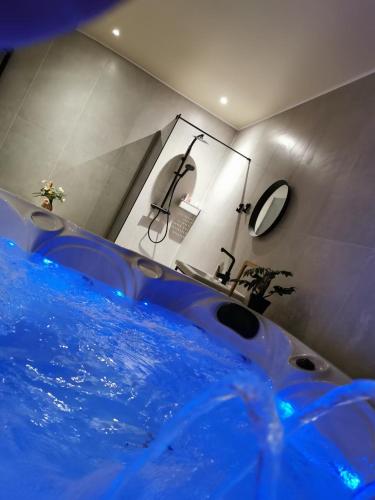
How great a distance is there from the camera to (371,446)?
124 centimetres

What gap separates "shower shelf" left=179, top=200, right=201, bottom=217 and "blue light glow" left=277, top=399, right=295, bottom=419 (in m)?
2.88

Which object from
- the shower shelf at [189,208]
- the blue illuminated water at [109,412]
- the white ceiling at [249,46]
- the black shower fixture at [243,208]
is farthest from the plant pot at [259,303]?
the shower shelf at [189,208]

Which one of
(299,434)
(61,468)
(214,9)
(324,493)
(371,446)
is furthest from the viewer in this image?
(214,9)

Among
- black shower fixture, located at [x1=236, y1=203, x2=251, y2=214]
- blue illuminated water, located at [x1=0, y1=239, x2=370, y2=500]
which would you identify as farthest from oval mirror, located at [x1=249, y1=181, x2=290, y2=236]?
blue illuminated water, located at [x1=0, y1=239, x2=370, y2=500]

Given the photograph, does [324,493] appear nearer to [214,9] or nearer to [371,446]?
[371,446]

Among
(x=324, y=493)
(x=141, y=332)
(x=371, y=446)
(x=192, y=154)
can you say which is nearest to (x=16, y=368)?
(x=141, y=332)

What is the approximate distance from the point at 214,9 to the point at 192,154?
5.50ft

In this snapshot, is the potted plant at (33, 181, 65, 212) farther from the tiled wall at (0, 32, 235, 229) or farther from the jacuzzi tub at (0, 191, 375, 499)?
the jacuzzi tub at (0, 191, 375, 499)

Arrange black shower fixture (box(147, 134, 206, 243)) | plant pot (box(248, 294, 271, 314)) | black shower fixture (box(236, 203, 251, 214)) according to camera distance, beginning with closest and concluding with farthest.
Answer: plant pot (box(248, 294, 271, 314))
black shower fixture (box(236, 203, 251, 214))
black shower fixture (box(147, 134, 206, 243))

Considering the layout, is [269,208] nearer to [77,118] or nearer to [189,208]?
[189,208]

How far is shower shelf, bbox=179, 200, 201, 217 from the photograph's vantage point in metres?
4.20

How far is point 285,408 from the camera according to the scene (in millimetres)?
1619

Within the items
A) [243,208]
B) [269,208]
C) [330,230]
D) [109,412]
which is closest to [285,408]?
[109,412]

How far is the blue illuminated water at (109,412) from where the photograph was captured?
0.71 metres
